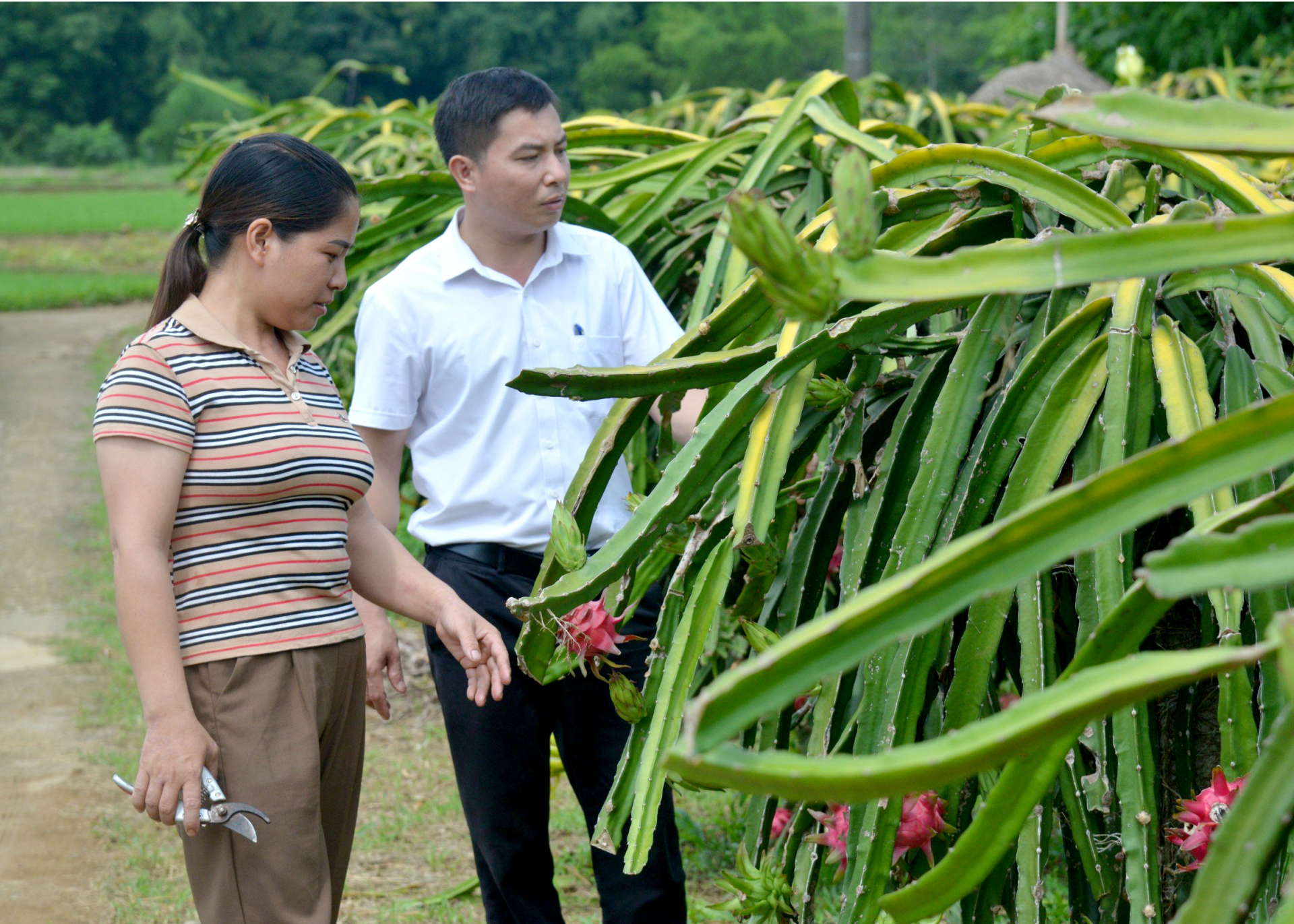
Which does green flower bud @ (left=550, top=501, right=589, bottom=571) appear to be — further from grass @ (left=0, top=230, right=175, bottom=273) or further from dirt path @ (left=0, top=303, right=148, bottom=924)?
grass @ (left=0, top=230, right=175, bottom=273)

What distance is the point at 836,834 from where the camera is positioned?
1.66 meters

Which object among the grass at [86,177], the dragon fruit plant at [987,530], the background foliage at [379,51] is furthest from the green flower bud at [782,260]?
the grass at [86,177]

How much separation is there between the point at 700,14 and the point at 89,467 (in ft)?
145

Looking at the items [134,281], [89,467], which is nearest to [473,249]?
[89,467]

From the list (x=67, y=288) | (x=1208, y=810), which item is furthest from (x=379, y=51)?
(x=1208, y=810)

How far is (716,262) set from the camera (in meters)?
2.56

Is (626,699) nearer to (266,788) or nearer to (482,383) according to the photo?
(266,788)

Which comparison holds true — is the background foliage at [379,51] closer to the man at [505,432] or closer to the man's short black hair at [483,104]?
the man's short black hair at [483,104]

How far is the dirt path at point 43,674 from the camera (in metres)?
3.15

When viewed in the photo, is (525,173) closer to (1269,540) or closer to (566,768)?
(566,768)

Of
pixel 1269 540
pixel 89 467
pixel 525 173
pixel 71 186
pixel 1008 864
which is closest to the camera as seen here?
pixel 1269 540

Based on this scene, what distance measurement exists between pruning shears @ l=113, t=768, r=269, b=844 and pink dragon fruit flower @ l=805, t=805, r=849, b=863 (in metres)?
0.75

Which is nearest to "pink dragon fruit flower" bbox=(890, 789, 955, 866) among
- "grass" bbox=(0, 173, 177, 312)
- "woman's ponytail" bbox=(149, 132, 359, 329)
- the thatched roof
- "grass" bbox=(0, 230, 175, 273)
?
"woman's ponytail" bbox=(149, 132, 359, 329)

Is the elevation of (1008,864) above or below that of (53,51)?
below
